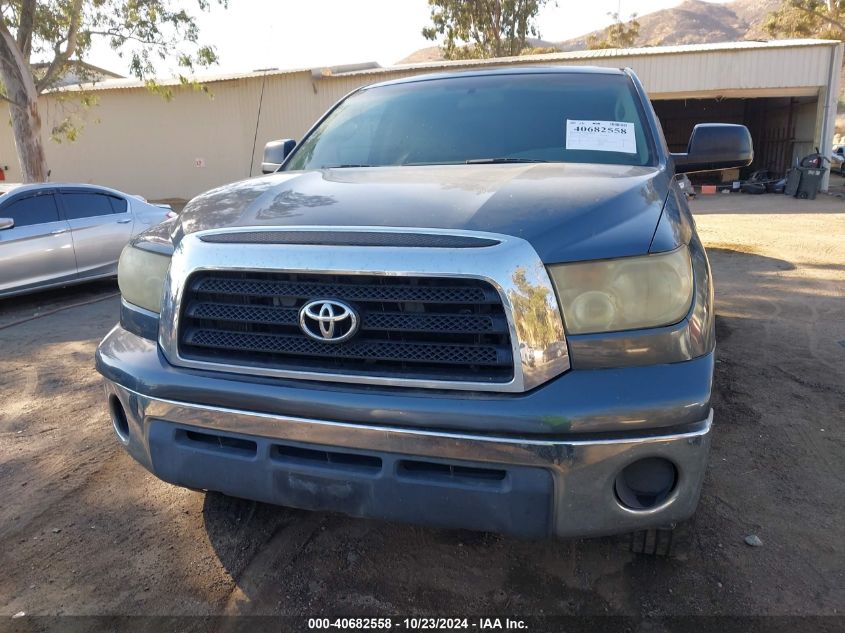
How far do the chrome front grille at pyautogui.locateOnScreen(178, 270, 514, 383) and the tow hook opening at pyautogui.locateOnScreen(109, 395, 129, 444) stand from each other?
1.35 feet

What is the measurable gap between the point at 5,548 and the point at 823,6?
154 feet

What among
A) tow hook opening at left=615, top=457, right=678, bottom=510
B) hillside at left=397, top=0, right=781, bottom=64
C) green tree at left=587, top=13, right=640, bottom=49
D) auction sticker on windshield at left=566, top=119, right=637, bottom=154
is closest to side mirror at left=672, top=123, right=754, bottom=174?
auction sticker on windshield at left=566, top=119, right=637, bottom=154

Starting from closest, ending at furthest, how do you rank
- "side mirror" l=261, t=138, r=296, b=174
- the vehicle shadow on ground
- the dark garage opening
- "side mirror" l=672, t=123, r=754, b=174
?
1. "side mirror" l=672, t=123, r=754, b=174
2. "side mirror" l=261, t=138, r=296, b=174
3. the vehicle shadow on ground
4. the dark garage opening

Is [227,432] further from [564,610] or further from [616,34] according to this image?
[616,34]

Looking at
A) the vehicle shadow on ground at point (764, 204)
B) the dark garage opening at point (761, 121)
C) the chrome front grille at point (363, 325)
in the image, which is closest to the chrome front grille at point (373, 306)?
the chrome front grille at point (363, 325)

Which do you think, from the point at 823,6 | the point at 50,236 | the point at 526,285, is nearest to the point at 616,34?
the point at 823,6

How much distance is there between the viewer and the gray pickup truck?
1766mm

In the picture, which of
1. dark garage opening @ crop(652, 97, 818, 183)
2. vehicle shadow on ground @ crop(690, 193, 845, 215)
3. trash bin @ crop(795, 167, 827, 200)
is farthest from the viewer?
dark garage opening @ crop(652, 97, 818, 183)

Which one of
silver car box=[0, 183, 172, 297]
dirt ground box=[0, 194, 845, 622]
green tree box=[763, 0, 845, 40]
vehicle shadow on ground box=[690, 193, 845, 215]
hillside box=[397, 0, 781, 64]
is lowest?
vehicle shadow on ground box=[690, 193, 845, 215]

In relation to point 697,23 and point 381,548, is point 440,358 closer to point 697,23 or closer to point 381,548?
point 381,548

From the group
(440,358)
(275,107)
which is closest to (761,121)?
(275,107)

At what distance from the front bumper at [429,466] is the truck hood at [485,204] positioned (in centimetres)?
42

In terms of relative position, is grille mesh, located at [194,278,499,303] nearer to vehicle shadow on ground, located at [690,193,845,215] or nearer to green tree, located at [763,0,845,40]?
vehicle shadow on ground, located at [690,193,845,215]

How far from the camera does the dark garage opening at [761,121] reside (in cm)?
2291
